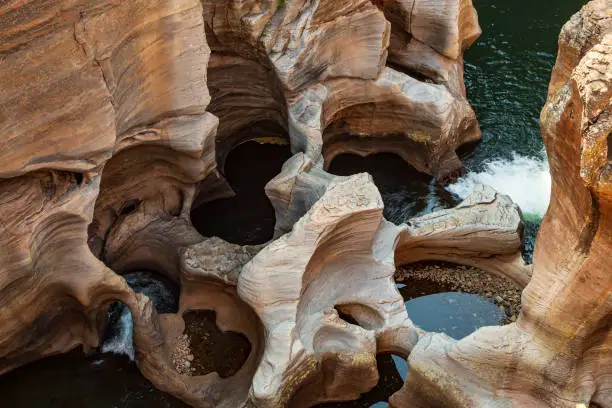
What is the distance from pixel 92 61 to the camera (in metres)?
7.30

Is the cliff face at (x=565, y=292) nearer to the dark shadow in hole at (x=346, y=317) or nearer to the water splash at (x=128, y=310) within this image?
the dark shadow in hole at (x=346, y=317)

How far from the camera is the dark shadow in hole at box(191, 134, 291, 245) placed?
1107 cm

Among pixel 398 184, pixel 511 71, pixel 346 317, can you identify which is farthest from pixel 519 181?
pixel 346 317

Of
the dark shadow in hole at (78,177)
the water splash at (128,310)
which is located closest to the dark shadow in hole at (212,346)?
the water splash at (128,310)

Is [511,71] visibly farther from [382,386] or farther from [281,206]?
[382,386]

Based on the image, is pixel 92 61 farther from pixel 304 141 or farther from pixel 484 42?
pixel 484 42

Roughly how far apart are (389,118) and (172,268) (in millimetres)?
4672

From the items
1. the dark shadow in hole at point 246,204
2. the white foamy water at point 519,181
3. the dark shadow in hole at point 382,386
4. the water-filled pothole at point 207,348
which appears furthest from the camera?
the white foamy water at point 519,181

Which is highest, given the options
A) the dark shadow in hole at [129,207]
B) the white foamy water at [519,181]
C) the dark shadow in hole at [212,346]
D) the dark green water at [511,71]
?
the dark shadow in hole at [129,207]

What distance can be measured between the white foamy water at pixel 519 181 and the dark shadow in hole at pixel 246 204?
123 inches

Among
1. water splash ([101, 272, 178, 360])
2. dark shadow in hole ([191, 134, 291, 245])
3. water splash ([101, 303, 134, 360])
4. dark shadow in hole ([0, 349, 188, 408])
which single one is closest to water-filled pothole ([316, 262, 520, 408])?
dark shadow in hole ([0, 349, 188, 408])

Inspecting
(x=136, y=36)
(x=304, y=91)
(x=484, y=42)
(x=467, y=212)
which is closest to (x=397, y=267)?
(x=467, y=212)

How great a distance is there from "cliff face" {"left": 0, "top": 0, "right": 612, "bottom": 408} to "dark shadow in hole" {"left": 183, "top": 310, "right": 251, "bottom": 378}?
12 cm

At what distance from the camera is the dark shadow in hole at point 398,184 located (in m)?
11.5
